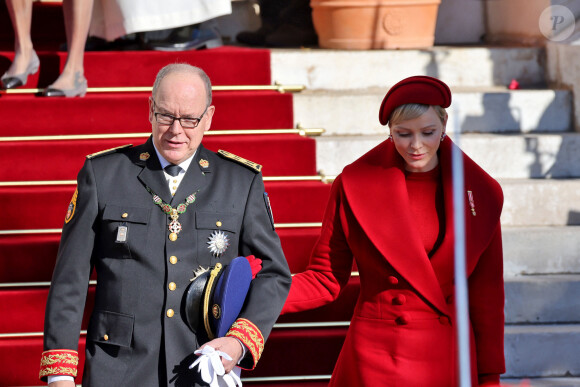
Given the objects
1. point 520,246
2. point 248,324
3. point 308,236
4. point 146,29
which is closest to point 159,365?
point 248,324

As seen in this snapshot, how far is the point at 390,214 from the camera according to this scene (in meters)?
2.81

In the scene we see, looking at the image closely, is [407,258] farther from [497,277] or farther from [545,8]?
[545,8]

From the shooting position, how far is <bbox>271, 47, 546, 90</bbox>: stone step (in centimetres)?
526

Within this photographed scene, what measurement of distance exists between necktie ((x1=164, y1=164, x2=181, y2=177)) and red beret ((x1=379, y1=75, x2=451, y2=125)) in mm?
678

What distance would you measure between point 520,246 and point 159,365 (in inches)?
91.8

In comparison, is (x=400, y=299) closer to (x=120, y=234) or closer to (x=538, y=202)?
(x=120, y=234)

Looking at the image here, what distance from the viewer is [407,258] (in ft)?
8.95

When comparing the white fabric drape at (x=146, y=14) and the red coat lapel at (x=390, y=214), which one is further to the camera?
the white fabric drape at (x=146, y=14)

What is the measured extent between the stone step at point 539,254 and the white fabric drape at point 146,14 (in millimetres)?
2316

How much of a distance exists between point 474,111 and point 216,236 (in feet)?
9.41

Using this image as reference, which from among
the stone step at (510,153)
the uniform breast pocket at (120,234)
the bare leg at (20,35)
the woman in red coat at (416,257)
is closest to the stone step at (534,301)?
the stone step at (510,153)

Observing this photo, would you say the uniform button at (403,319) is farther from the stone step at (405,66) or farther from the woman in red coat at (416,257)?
the stone step at (405,66)

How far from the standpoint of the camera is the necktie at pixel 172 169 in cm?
260

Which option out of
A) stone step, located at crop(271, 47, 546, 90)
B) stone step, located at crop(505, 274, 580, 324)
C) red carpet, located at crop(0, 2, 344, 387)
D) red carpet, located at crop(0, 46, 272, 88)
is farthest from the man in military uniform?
stone step, located at crop(271, 47, 546, 90)
